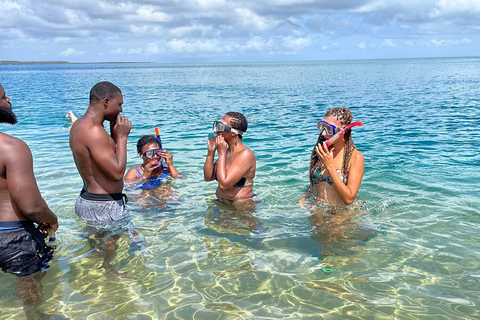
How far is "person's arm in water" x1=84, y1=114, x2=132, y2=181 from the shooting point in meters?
4.39

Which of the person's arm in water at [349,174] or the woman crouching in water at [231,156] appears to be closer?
the person's arm in water at [349,174]

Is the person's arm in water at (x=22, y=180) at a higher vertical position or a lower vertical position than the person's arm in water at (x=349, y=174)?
higher

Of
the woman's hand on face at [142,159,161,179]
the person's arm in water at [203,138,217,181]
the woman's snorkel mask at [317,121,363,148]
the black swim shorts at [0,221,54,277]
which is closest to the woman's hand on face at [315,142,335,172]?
the woman's snorkel mask at [317,121,363,148]

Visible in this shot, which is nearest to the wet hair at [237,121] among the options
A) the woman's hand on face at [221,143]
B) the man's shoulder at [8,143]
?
the woman's hand on face at [221,143]

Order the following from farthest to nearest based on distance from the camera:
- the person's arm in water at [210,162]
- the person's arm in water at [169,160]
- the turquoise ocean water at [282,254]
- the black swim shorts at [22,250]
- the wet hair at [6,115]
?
1. the person's arm in water at [169,160]
2. the person's arm in water at [210,162]
3. the turquoise ocean water at [282,254]
4. the black swim shorts at [22,250]
5. the wet hair at [6,115]

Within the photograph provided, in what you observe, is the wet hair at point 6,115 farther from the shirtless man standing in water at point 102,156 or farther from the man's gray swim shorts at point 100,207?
the man's gray swim shorts at point 100,207

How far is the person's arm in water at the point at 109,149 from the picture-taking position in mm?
4391

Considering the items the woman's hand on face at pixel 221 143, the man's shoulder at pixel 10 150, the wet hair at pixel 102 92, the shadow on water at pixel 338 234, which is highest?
the wet hair at pixel 102 92

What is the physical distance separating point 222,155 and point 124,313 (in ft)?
8.02

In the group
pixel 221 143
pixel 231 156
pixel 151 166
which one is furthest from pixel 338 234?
pixel 151 166

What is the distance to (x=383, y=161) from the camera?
33.1 ft

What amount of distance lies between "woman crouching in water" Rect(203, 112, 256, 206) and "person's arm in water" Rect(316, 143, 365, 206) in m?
1.15

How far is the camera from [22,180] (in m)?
3.40

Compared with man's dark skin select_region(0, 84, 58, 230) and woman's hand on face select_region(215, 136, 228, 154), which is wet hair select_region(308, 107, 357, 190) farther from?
man's dark skin select_region(0, 84, 58, 230)
